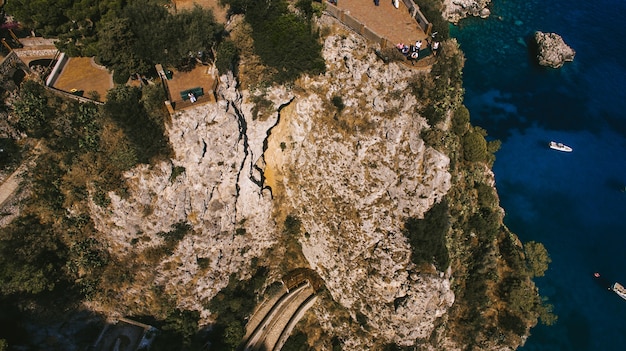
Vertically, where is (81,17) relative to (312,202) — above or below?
above

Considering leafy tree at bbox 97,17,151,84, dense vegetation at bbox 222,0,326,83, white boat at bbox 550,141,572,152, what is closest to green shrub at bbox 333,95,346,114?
dense vegetation at bbox 222,0,326,83

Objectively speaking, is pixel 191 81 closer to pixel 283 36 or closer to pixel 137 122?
pixel 137 122

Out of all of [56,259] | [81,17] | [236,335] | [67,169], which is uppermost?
[81,17]

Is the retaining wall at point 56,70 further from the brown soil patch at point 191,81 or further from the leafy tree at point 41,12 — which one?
the brown soil patch at point 191,81

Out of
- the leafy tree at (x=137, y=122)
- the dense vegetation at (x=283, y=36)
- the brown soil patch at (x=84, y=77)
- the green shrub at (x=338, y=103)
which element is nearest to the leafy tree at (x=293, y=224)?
the green shrub at (x=338, y=103)

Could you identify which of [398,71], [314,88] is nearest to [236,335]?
[314,88]

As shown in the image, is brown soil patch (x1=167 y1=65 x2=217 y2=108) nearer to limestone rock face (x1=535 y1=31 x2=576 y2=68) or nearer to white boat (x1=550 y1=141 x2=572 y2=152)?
white boat (x1=550 y1=141 x2=572 y2=152)

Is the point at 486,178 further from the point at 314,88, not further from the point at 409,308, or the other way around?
the point at 314,88
